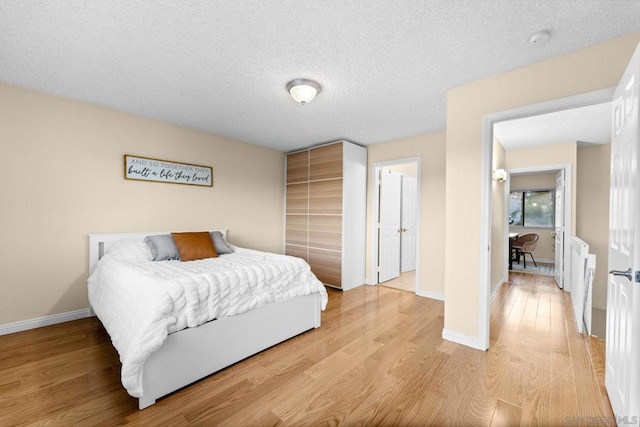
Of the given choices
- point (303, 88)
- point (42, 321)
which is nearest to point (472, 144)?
point (303, 88)

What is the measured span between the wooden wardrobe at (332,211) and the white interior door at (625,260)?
9.49 ft

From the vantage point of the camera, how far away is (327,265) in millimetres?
4395

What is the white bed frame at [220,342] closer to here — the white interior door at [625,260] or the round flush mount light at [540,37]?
the white interior door at [625,260]

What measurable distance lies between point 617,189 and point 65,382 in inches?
151

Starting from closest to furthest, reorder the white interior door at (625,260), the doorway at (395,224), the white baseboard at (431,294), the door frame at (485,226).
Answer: the white interior door at (625,260) → the door frame at (485,226) → the white baseboard at (431,294) → the doorway at (395,224)

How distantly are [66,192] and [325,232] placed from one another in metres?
3.25

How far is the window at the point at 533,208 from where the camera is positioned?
22.4 feet

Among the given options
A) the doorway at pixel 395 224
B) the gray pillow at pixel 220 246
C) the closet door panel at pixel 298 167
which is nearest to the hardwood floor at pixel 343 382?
the gray pillow at pixel 220 246

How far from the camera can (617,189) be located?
1618 millimetres

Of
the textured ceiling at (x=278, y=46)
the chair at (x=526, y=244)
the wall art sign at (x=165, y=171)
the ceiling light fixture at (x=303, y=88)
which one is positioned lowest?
the chair at (x=526, y=244)

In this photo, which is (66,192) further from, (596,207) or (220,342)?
(596,207)

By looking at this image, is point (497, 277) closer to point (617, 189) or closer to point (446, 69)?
point (617, 189)

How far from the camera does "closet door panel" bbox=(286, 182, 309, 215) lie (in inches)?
186

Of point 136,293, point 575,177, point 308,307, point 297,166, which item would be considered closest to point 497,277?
point 575,177
